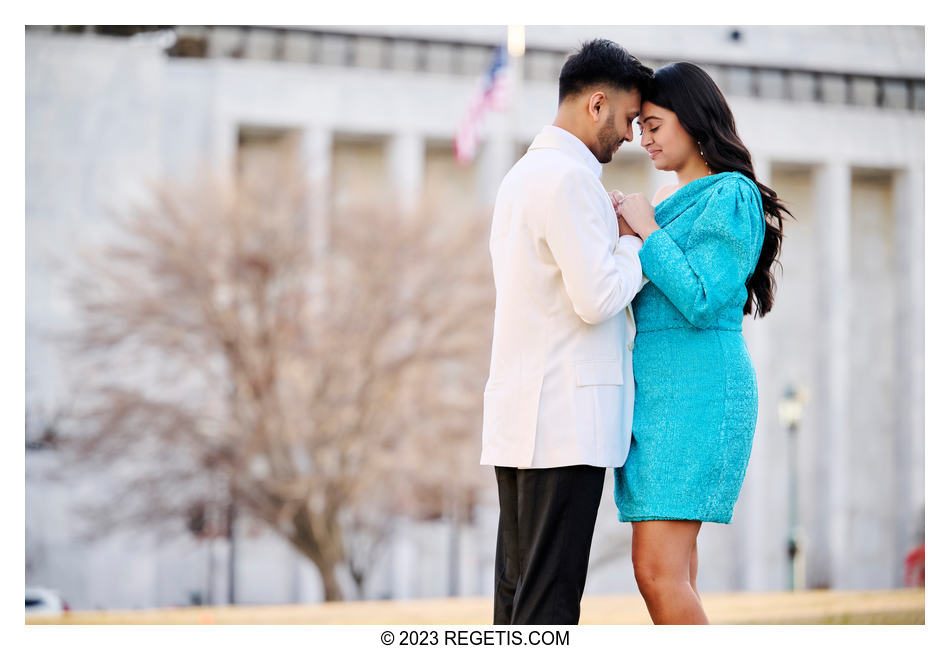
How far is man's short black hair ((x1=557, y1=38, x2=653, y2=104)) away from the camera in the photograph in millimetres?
3266

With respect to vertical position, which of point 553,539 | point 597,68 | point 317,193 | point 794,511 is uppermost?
point 317,193

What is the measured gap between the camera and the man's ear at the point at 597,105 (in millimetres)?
3279

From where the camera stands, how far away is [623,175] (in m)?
27.5

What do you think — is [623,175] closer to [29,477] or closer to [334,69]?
[334,69]

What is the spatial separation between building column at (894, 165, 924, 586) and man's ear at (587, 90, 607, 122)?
25621 mm

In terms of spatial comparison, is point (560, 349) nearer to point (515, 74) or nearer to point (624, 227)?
point (624, 227)

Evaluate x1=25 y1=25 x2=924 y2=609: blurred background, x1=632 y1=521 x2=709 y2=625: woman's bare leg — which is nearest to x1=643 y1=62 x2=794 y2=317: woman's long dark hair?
x1=632 y1=521 x2=709 y2=625: woman's bare leg

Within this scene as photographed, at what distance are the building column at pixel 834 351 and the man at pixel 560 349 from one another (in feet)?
85.5

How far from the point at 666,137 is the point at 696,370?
690 millimetres

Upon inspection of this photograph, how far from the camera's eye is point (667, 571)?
3148mm

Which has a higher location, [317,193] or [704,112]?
[317,193]

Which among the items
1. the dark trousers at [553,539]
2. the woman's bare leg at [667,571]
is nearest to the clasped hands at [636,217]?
the dark trousers at [553,539]

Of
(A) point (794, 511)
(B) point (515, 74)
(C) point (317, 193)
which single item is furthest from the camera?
(A) point (794, 511)

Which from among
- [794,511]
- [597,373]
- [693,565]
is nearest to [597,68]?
[597,373]
